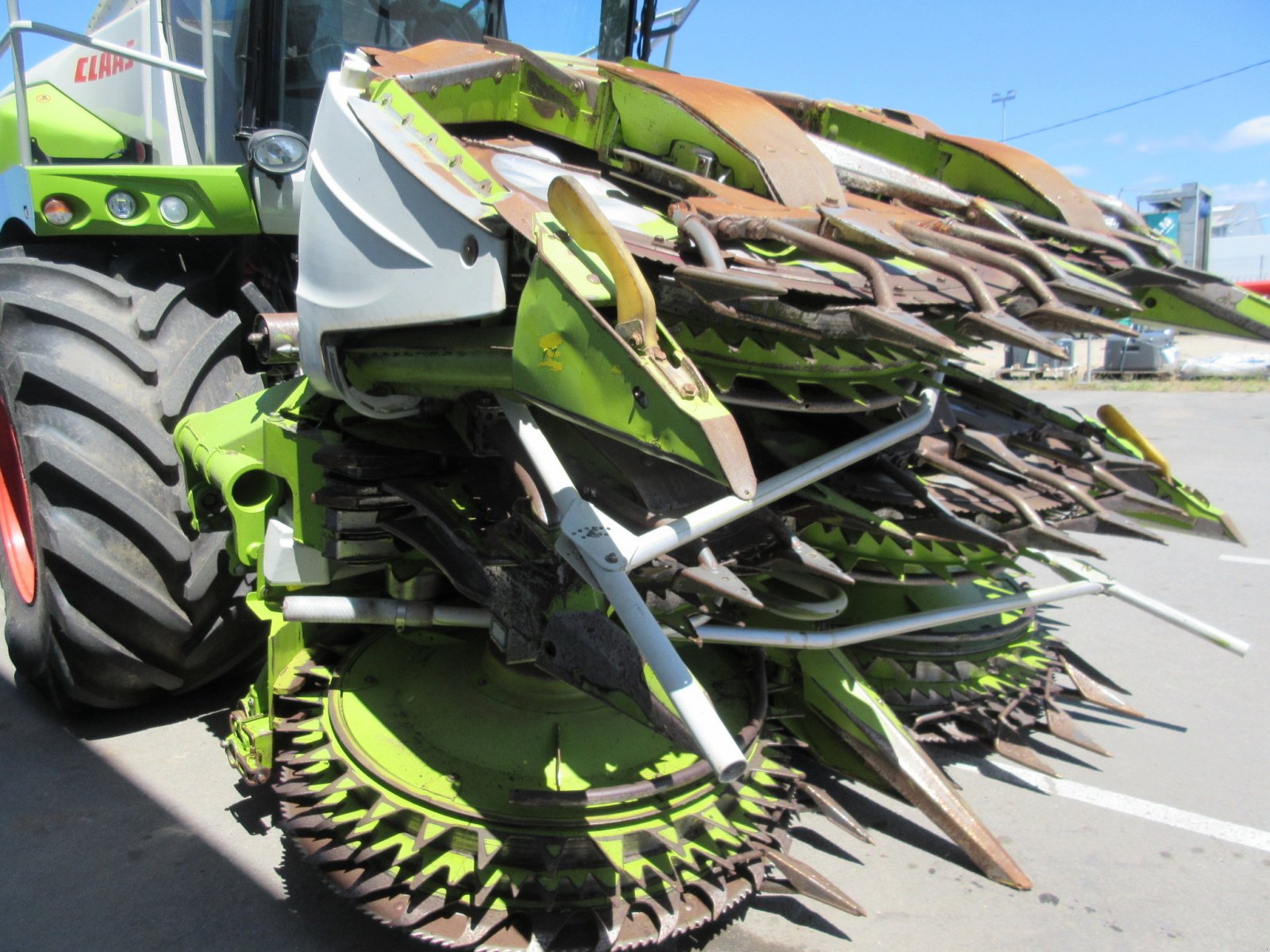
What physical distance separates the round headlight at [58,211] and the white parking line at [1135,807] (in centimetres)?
296

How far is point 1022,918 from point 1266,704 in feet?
5.58

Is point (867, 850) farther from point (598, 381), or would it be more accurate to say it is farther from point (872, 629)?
point (598, 381)

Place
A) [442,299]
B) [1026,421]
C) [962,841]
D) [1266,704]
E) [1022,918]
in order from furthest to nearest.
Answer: [1266,704]
[1026,421]
[962,841]
[1022,918]
[442,299]

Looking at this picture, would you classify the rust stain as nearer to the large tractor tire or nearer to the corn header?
the corn header

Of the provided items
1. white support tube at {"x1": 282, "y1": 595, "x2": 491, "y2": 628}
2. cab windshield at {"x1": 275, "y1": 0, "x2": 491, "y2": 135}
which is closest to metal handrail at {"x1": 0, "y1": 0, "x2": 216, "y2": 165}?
cab windshield at {"x1": 275, "y1": 0, "x2": 491, "y2": 135}

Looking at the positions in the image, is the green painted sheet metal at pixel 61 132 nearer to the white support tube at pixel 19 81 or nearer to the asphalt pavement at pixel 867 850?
the white support tube at pixel 19 81

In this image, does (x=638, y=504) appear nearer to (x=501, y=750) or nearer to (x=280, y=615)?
(x=501, y=750)

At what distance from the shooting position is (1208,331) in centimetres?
240

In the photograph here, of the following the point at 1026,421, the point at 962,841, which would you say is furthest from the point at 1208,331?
the point at 962,841

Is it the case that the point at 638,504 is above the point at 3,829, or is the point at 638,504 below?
above

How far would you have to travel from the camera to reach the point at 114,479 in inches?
101

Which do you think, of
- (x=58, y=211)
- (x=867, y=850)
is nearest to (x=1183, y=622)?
(x=867, y=850)

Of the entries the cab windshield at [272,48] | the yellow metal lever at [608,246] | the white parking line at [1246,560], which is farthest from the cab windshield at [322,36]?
the white parking line at [1246,560]

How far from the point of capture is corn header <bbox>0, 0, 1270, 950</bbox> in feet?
5.37
